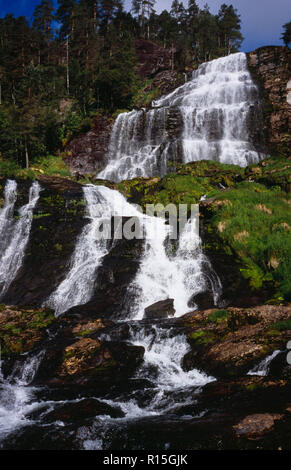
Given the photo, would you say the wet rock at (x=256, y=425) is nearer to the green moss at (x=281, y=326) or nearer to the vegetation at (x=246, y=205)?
the green moss at (x=281, y=326)

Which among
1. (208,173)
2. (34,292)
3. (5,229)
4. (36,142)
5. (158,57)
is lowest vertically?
(34,292)

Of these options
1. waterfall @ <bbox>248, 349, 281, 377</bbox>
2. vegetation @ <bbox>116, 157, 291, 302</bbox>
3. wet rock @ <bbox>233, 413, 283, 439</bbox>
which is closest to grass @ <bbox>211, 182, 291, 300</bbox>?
vegetation @ <bbox>116, 157, 291, 302</bbox>

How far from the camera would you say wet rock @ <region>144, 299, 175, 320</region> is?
10797 millimetres

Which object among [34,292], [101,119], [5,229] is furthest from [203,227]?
[101,119]

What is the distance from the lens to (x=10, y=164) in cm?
2528

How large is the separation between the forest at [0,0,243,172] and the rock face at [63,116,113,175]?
40.1 inches

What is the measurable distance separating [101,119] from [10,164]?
11.5m

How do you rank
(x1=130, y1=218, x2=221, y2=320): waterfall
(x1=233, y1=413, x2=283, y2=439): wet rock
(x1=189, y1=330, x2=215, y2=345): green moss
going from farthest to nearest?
1. (x1=130, y1=218, x2=221, y2=320): waterfall
2. (x1=189, y1=330, x2=215, y2=345): green moss
3. (x1=233, y1=413, x2=283, y2=439): wet rock

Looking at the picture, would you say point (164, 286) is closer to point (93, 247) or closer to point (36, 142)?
point (93, 247)

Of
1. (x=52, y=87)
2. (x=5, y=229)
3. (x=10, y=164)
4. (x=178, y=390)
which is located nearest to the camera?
(x=178, y=390)

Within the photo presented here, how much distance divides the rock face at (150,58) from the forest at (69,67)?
177 centimetres

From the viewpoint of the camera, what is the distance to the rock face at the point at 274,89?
84.0 ft

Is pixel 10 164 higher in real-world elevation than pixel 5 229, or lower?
higher

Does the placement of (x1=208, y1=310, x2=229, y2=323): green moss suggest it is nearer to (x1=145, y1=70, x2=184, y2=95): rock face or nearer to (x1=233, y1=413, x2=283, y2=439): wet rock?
(x1=233, y1=413, x2=283, y2=439): wet rock
